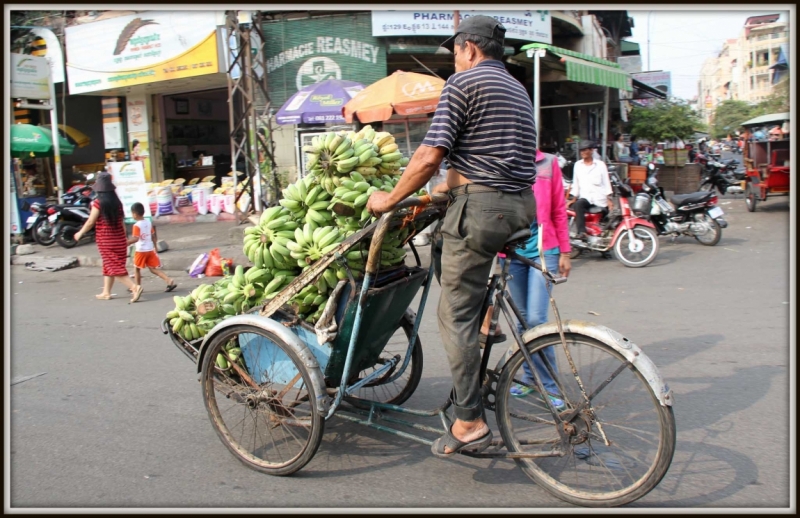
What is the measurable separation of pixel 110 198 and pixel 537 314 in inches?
245

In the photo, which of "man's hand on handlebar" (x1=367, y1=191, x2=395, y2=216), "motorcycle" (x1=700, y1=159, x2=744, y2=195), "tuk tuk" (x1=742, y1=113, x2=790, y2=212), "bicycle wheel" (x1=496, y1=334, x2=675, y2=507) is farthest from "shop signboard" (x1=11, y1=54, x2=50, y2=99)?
"motorcycle" (x1=700, y1=159, x2=744, y2=195)

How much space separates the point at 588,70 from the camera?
1234 cm

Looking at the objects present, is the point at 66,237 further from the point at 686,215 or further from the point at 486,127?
the point at 486,127

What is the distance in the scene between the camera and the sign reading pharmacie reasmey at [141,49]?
12.9m

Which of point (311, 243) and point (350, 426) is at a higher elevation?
point (311, 243)

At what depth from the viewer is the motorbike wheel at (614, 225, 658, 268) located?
868cm

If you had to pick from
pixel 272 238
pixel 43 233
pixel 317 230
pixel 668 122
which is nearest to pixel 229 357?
pixel 272 238

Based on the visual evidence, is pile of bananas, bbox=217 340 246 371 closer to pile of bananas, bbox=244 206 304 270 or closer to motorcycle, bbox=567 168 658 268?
pile of bananas, bbox=244 206 304 270

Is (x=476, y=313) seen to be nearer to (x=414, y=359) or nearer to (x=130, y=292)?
(x=414, y=359)

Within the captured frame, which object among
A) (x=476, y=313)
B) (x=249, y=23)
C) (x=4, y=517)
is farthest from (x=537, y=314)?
(x=249, y=23)

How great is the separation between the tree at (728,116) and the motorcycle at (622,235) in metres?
30.7

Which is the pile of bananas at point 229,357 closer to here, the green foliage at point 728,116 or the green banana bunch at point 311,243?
the green banana bunch at point 311,243

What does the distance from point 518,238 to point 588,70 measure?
10588 mm

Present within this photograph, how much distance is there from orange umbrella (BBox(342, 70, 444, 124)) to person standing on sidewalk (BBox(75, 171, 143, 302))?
3.99 m
